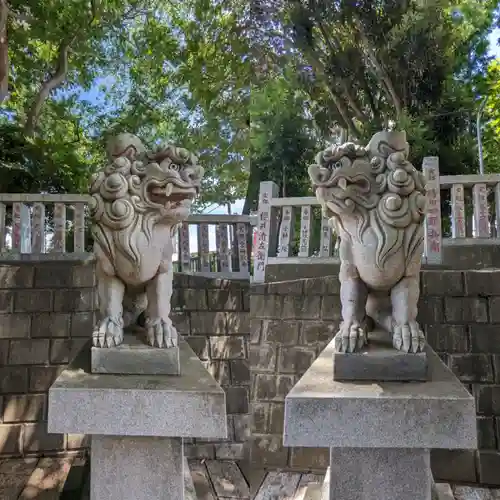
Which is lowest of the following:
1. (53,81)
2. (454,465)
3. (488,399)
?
(454,465)

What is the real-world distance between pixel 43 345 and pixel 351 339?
6.81 ft

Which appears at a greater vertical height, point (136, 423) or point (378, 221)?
point (378, 221)

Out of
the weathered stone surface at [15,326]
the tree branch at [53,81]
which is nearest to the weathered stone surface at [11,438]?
the weathered stone surface at [15,326]

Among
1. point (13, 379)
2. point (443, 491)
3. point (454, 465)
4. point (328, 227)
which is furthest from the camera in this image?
point (328, 227)

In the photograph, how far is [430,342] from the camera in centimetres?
257

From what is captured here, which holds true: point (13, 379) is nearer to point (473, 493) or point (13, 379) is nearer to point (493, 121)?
point (473, 493)

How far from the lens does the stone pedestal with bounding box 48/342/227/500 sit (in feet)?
4.65

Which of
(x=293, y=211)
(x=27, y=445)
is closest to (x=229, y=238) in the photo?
(x=293, y=211)

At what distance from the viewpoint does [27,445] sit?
281 centimetres

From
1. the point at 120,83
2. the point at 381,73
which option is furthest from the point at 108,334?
the point at 381,73

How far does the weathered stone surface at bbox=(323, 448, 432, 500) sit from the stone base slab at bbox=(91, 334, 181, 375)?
0.60m

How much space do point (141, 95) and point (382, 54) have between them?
1746 mm

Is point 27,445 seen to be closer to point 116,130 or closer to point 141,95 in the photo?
point 116,130

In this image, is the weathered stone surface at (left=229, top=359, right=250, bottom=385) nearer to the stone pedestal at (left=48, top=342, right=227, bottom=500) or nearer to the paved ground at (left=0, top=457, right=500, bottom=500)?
the paved ground at (left=0, top=457, right=500, bottom=500)
